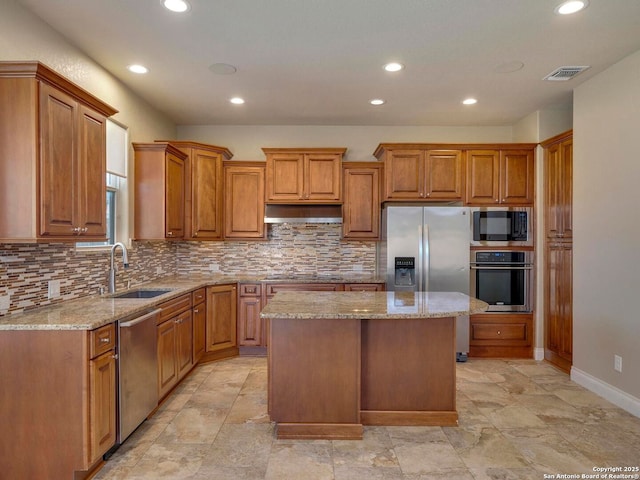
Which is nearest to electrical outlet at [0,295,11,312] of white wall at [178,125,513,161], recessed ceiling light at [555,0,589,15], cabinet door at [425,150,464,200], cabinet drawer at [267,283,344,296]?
cabinet drawer at [267,283,344,296]

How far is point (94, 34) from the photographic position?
2.79m

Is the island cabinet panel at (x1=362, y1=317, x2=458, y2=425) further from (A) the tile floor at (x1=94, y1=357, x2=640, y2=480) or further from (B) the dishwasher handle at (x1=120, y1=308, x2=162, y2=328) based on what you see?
(B) the dishwasher handle at (x1=120, y1=308, x2=162, y2=328)

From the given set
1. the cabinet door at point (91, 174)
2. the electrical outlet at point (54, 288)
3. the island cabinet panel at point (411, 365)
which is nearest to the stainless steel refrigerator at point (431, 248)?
the island cabinet panel at point (411, 365)

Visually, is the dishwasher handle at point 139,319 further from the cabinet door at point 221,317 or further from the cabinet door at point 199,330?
the cabinet door at point 221,317

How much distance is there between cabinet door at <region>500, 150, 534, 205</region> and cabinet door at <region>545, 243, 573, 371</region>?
25.5 inches

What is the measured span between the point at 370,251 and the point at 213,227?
200 cm

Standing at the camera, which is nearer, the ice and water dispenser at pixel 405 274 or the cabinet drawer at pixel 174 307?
the cabinet drawer at pixel 174 307

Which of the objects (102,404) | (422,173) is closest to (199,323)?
(102,404)

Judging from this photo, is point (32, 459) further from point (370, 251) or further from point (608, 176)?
point (608, 176)

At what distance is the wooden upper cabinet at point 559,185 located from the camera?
3.98m

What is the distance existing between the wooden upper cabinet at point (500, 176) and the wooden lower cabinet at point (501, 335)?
133 cm

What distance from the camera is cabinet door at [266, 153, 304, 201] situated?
472cm

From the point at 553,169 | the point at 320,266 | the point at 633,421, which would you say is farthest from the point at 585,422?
the point at 320,266

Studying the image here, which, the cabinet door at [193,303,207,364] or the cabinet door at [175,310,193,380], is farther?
the cabinet door at [193,303,207,364]
